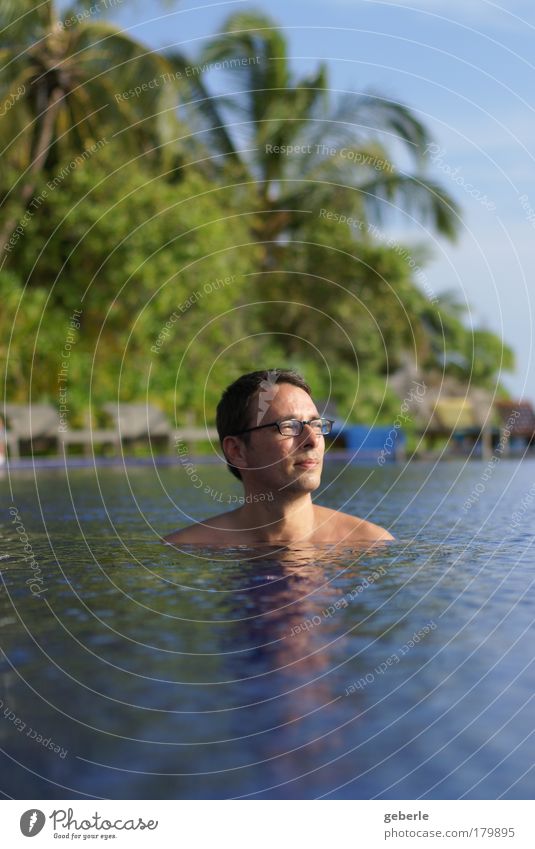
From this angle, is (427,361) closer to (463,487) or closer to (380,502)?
(463,487)

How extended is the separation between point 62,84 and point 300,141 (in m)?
8.35

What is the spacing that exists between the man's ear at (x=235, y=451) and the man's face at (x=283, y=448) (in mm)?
35

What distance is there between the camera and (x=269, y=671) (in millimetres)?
4199

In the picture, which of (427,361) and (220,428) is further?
(427,361)

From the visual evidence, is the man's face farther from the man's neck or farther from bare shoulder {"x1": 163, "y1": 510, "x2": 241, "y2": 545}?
bare shoulder {"x1": 163, "y1": 510, "x2": 241, "y2": 545}

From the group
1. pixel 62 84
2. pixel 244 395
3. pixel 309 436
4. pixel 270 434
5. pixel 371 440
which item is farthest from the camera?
pixel 62 84

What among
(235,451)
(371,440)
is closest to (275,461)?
(235,451)

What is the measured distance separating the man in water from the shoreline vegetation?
53.0 ft

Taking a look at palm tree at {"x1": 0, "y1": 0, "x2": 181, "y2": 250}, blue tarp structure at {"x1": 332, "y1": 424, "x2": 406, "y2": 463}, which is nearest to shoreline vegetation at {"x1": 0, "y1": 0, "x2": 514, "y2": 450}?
palm tree at {"x1": 0, "y1": 0, "x2": 181, "y2": 250}

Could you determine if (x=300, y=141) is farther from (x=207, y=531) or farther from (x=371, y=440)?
(x=207, y=531)

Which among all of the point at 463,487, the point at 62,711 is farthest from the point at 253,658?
the point at 463,487

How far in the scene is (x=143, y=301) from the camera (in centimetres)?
2716

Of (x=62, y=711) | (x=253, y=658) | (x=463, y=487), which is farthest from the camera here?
(x=463, y=487)
